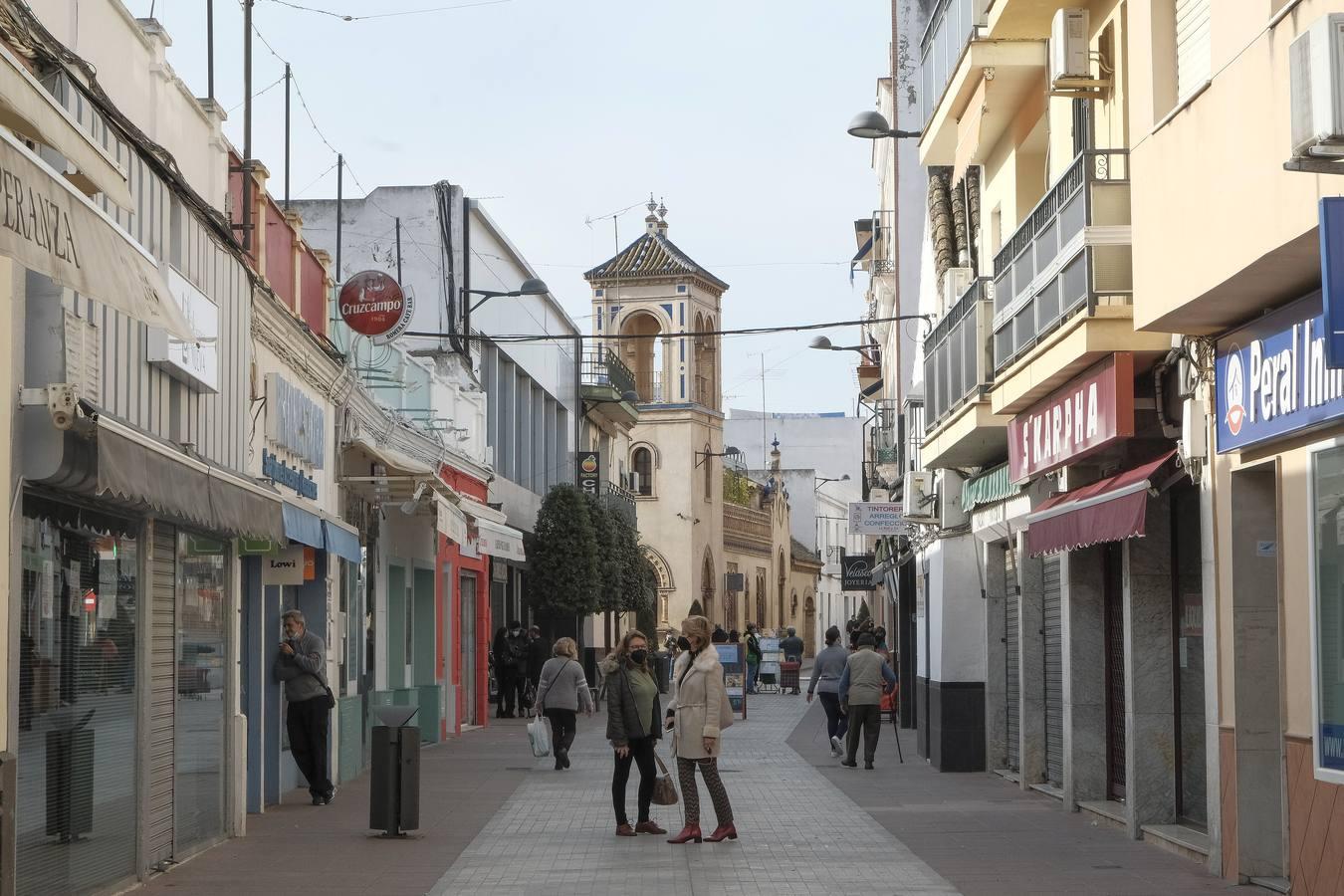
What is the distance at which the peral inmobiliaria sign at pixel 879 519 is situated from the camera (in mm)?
30844

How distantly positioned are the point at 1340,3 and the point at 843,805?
35.1ft

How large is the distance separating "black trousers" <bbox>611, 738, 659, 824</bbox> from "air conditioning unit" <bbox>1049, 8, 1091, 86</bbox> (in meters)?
6.19

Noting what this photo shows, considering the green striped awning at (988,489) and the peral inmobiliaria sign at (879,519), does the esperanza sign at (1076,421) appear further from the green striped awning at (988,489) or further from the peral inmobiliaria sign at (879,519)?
the peral inmobiliaria sign at (879,519)

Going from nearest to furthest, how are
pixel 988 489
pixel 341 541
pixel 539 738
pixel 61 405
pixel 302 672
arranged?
pixel 61 405, pixel 302 672, pixel 341 541, pixel 539 738, pixel 988 489

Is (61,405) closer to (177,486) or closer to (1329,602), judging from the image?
(177,486)

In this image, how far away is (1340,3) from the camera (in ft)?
31.1

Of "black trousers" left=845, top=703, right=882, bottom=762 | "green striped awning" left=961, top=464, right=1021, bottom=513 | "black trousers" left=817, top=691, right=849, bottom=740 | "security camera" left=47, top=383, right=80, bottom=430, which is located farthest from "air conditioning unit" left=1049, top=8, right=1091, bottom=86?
"black trousers" left=817, top=691, right=849, bottom=740

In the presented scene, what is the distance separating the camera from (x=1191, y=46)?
12992 millimetres

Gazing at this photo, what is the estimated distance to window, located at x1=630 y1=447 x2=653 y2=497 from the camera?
81.0 m

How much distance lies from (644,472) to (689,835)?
66.5 metres

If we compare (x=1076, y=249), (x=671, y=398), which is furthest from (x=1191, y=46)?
(x=671, y=398)

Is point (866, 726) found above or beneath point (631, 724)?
beneath

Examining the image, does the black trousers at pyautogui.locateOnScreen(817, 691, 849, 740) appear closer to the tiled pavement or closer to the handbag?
the tiled pavement

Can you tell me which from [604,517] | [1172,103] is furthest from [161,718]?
[604,517]
